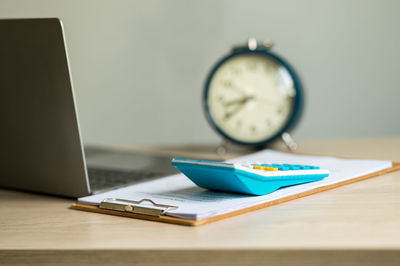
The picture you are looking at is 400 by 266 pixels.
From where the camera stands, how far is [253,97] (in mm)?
1347

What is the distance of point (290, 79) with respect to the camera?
4.38 feet

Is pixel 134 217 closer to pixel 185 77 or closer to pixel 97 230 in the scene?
pixel 97 230

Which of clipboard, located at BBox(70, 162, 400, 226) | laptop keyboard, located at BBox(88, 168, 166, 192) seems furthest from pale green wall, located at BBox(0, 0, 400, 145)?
clipboard, located at BBox(70, 162, 400, 226)

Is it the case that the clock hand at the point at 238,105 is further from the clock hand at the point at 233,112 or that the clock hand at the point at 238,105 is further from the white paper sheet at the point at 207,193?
the white paper sheet at the point at 207,193

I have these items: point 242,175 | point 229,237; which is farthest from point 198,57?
point 229,237

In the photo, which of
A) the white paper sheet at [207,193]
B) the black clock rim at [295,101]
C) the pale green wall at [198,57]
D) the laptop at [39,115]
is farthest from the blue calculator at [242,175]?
the pale green wall at [198,57]

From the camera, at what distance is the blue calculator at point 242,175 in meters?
0.75

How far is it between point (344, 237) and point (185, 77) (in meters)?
1.30

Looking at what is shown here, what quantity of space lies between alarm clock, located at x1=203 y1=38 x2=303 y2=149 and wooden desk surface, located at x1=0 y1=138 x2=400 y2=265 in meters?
0.53

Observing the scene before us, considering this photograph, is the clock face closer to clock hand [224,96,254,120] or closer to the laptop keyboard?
clock hand [224,96,254,120]

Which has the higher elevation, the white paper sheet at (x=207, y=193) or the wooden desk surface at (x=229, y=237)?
the white paper sheet at (x=207, y=193)

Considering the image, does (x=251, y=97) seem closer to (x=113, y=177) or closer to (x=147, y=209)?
(x=113, y=177)

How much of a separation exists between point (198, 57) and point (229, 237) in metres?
1.26

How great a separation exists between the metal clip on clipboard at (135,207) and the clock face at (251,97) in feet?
1.99
